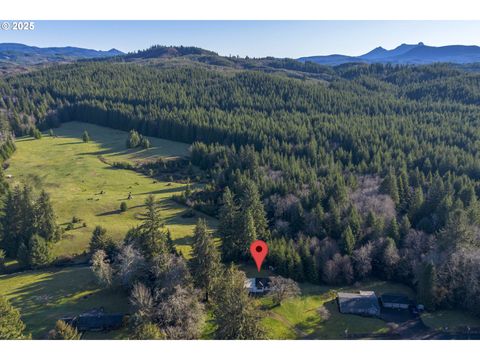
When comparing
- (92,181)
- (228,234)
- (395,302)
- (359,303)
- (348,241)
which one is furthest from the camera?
(92,181)

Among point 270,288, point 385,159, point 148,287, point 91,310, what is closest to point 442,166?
point 385,159

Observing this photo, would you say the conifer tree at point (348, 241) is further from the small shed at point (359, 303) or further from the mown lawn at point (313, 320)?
the small shed at point (359, 303)

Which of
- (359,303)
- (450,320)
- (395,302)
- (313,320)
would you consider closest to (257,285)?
(313,320)

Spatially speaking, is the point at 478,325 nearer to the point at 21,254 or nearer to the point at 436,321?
the point at 436,321

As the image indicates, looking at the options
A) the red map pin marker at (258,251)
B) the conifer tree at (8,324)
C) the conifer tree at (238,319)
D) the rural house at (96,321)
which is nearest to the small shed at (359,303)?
the red map pin marker at (258,251)

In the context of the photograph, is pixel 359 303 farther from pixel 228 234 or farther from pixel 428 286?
pixel 228 234

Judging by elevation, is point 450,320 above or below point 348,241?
below
